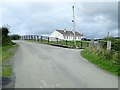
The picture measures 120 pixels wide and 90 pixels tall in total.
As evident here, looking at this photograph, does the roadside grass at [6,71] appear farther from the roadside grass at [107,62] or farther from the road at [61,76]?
the roadside grass at [107,62]

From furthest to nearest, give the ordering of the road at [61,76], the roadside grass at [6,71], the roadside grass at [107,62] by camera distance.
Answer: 1. the roadside grass at [107,62]
2. the roadside grass at [6,71]
3. the road at [61,76]

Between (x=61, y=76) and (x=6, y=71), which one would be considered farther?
(x=6, y=71)

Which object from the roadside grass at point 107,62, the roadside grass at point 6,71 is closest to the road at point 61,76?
the roadside grass at point 6,71

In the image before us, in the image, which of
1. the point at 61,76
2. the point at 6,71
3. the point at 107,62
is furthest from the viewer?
the point at 107,62

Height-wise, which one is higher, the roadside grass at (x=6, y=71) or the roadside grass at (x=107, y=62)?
the roadside grass at (x=107, y=62)

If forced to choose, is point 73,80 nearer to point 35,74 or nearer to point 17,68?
point 35,74

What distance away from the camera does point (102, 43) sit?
24.8 m

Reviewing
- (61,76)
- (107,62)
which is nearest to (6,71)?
(61,76)

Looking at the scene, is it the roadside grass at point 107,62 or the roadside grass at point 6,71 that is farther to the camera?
the roadside grass at point 107,62

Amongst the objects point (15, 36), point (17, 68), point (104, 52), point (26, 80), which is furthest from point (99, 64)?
point (15, 36)

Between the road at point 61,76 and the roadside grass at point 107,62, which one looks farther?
the roadside grass at point 107,62

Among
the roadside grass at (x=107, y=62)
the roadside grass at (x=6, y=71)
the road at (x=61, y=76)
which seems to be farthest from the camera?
the roadside grass at (x=107, y=62)

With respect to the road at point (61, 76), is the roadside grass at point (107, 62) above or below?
above

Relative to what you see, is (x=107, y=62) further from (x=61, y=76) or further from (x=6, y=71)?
(x=6, y=71)
